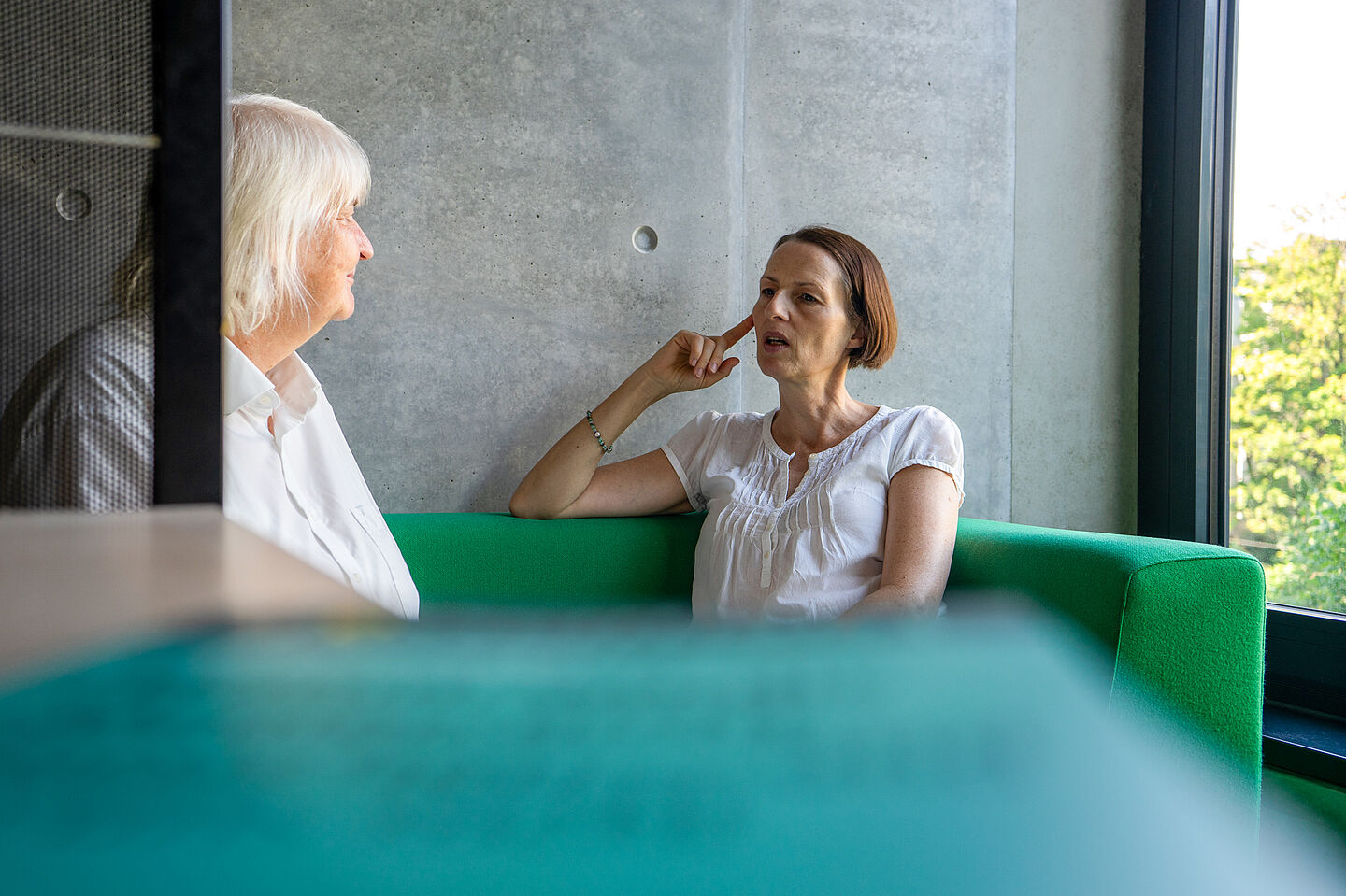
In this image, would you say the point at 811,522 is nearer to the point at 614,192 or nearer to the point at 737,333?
the point at 737,333

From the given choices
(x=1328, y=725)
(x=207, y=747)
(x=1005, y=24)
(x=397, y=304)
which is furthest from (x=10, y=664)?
(x=1005, y=24)

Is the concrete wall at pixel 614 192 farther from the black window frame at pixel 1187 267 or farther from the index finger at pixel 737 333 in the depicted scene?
the black window frame at pixel 1187 267

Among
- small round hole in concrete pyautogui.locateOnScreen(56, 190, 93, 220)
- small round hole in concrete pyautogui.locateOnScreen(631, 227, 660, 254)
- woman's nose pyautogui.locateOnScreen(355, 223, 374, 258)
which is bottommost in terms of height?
small round hole in concrete pyautogui.locateOnScreen(56, 190, 93, 220)

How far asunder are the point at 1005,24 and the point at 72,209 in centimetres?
250

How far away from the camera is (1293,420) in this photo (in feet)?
7.08

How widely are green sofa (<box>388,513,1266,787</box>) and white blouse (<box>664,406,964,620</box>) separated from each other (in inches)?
6.7

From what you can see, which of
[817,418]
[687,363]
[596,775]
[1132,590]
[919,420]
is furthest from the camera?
[687,363]

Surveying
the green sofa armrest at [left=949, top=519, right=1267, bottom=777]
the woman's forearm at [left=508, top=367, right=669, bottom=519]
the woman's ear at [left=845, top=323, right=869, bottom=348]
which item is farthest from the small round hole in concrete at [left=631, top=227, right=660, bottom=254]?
the green sofa armrest at [left=949, top=519, right=1267, bottom=777]

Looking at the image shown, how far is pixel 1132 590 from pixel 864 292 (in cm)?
81

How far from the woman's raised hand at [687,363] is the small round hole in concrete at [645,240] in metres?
0.21

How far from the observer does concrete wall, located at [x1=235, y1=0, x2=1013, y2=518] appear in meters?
1.88

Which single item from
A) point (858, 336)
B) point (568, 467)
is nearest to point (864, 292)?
point (858, 336)

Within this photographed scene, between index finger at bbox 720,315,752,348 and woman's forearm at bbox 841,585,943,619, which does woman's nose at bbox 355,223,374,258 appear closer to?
index finger at bbox 720,315,752,348

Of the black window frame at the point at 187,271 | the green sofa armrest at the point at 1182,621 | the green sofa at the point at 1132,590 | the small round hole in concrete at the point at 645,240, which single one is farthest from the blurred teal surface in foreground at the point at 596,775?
the small round hole in concrete at the point at 645,240
